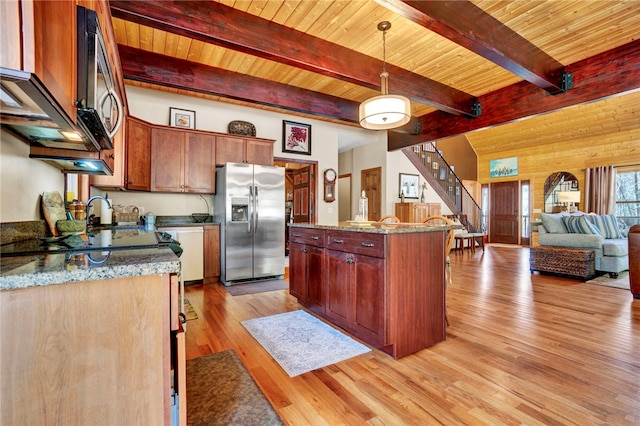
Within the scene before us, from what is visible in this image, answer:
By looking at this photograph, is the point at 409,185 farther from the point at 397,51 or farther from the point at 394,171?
the point at 397,51

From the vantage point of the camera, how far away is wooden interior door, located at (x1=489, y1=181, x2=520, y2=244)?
9.19 meters

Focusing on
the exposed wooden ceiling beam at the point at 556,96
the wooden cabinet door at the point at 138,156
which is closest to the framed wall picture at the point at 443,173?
the exposed wooden ceiling beam at the point at 556,96

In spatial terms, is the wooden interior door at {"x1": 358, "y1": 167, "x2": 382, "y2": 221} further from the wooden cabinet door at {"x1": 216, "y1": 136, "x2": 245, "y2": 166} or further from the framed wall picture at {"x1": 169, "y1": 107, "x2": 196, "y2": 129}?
the framed wall picture at {"x1": 169, "y1": 107, "x2": 196, "y2": 129}

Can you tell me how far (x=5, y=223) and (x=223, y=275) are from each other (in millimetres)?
3120

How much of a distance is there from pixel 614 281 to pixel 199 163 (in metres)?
6.44

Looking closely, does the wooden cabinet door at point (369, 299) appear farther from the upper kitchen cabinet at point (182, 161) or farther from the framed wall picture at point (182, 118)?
the framed wall picture at point (182, 118)

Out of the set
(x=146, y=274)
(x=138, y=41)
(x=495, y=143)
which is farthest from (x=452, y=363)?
(x=495, y=143)

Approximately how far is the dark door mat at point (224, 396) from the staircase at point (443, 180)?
6.18 metres

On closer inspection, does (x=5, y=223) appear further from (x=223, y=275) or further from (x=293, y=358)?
(x=223, y=275)

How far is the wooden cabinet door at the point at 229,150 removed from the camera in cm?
448

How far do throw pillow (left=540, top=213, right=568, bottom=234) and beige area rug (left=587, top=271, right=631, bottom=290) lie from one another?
835 mm

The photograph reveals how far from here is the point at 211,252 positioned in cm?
429

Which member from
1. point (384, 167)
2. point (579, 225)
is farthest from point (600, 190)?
point (384, 167)

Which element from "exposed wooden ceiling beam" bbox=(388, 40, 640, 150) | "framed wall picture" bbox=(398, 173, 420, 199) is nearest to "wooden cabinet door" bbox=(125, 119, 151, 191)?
"exposed wooden ceiling beam" bbox=(388, 40, 640, 150)
